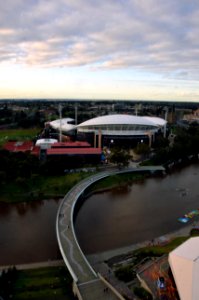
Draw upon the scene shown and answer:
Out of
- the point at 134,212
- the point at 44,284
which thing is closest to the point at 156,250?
the point at 44,284

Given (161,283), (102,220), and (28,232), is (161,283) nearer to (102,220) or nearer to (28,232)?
(102,220)

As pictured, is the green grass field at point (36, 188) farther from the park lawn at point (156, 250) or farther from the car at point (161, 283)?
the car at point (161, 283)

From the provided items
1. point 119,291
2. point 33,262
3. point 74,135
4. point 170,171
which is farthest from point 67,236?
point 74,135

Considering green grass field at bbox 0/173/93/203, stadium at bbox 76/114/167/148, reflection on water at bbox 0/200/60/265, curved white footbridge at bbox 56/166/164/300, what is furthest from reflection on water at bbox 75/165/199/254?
stadium at bbox 76/114/167/148

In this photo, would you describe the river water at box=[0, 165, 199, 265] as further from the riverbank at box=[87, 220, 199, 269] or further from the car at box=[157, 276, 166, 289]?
the car at box=[157, 276, 166, 289]

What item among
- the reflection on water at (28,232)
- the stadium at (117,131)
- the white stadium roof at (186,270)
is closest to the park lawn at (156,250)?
the white stadium roof at (186,270)

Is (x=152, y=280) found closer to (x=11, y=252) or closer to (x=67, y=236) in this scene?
(x=67, y=236)

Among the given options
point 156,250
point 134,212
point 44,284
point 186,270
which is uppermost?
point 186,270
